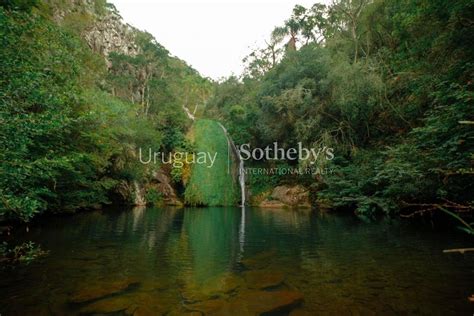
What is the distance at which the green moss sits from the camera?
2022cm

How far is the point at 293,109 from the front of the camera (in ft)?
57.3

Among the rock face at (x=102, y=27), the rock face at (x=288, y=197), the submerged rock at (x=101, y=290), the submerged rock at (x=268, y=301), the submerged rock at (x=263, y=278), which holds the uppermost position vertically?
the rock face at (x=102, y=27)

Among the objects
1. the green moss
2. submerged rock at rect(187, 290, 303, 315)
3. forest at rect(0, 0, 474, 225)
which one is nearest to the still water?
submerged rock at rect(187, 290, 303, 315)

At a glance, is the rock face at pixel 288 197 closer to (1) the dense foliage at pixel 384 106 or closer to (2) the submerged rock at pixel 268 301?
(1) the dense foliage at pixel 384 106

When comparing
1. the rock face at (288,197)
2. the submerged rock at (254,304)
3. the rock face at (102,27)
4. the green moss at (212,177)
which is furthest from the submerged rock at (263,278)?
the rock face at (102,27)

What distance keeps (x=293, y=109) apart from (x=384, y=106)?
492 centimetres

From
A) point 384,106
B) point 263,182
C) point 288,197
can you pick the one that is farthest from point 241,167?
point 384,106

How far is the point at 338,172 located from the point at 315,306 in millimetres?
12178

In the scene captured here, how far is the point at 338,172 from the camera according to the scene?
14758 mm

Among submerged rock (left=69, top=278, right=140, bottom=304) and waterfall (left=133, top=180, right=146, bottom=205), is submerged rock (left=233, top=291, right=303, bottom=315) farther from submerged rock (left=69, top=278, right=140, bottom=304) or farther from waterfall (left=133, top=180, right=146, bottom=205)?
waterfall (left=133, top=180, right=146, bottom=205)

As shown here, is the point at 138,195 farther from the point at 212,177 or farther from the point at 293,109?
the point at 293,109

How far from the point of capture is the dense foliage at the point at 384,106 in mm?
7418

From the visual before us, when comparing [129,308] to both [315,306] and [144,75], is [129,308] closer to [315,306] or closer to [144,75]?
[315,306]

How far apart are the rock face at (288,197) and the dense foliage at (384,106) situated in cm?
85
